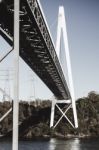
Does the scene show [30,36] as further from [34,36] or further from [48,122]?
[48,122]

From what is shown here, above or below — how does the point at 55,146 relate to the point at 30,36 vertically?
below

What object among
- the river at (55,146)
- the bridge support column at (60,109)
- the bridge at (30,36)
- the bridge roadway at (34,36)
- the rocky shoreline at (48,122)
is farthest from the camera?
the rocky shoreline at (48,122)

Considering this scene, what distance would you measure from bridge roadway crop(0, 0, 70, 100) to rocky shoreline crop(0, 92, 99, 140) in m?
21.0

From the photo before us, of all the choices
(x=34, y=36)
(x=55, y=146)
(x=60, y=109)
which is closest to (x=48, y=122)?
(x=60, y=109)

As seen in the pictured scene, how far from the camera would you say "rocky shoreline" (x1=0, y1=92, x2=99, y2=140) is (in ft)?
234

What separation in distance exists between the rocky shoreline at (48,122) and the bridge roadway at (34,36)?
2096 cm

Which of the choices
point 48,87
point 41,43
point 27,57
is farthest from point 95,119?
point 41,43

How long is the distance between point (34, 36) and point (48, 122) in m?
47.2

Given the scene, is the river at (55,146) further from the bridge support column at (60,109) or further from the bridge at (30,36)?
the bridge support column at (60,109)

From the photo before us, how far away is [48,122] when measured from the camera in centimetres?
7512

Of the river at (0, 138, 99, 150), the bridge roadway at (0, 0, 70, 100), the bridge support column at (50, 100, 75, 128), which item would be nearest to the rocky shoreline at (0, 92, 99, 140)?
the bridge support column at (50, 100, 75, 128)

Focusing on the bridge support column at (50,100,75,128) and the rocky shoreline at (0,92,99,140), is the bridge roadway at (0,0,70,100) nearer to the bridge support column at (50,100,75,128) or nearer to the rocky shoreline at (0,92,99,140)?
the bridge support column at (50,100,75,128)

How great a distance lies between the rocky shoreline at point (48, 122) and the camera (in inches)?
2805

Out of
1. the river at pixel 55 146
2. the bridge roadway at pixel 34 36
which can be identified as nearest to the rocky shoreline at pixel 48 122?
the river at pixel 55 146
